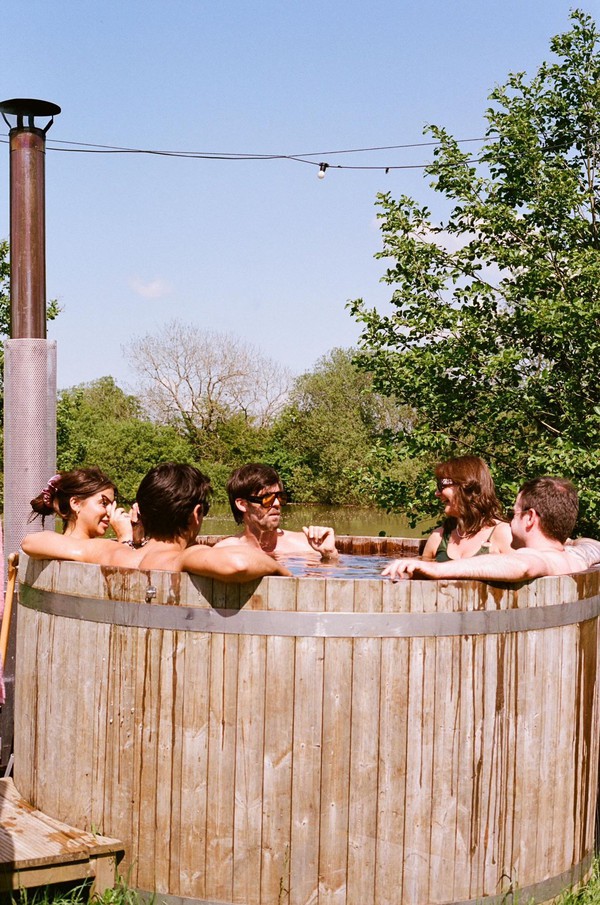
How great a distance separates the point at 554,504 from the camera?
3.95 metres

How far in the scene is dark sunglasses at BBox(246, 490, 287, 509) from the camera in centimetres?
523

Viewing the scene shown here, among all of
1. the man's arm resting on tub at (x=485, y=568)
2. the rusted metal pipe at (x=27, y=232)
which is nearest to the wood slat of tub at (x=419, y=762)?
the man's arm resting on tub at (x=485, y=568)

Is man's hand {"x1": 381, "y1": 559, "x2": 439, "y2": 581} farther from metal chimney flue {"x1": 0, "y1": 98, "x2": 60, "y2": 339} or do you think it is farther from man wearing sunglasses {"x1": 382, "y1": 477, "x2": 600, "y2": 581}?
metal chimney flue {"x1": 0, "y1": 98, "x2": 60, "y2": 339}

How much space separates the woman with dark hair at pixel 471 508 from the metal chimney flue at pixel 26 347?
8.65ft

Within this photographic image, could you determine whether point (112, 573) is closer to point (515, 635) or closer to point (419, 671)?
point (419, 671)

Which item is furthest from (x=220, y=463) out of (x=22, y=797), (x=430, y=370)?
(x=22, y=797)

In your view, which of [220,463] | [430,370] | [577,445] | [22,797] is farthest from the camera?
[220,463]

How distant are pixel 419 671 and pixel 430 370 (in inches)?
277

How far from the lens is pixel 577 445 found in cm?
923

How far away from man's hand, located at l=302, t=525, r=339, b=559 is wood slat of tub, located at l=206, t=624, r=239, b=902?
245 centimetres

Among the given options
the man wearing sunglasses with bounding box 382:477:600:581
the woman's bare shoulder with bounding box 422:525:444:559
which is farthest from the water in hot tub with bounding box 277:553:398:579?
the man wearing sunglasses with bounding box 382:477:600:581

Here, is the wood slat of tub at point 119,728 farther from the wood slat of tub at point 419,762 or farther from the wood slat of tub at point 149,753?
the wood slat of tub at point 419,762

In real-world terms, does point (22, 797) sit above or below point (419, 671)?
below

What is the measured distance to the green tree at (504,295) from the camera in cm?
992
